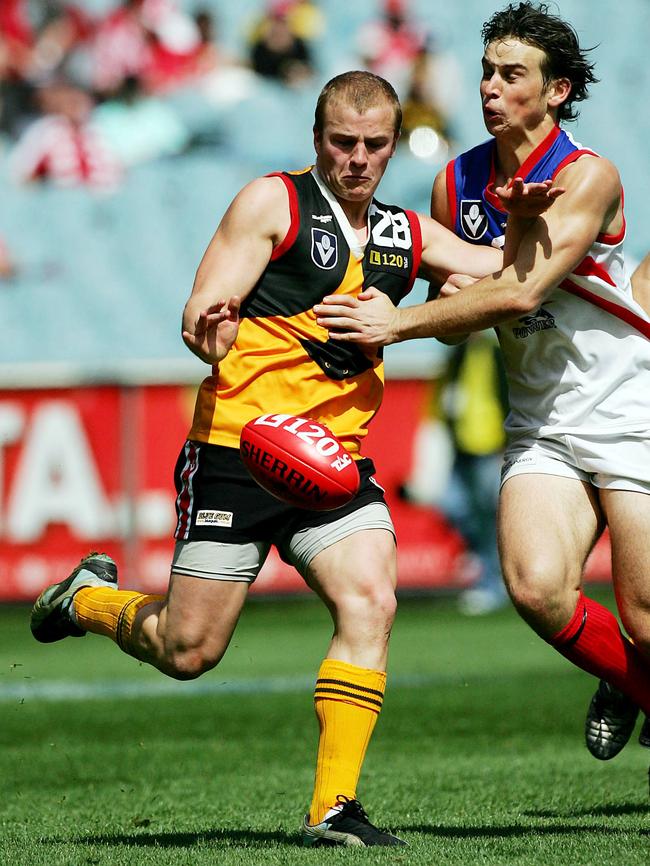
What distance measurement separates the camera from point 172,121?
62.9 ft

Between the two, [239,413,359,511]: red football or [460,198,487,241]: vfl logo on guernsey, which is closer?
[239,413,359,511]: red football

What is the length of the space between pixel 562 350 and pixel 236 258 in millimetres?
1201

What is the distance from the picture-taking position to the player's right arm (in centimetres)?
491

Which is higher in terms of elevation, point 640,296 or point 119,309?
point 640,296

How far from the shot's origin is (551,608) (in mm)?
5094

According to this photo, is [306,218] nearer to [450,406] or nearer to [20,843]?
[20,843]

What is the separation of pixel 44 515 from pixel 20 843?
8950 millimetres

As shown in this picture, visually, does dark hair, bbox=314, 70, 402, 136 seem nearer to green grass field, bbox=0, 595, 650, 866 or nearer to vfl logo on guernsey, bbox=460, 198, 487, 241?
vfl logo on guernsey, bbox=460, 198, 487, 241

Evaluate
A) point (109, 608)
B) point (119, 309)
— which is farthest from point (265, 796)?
point (119, 309)

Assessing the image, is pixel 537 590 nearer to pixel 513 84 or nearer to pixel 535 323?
pixel 535 323

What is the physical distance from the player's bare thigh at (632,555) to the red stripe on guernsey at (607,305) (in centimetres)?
61

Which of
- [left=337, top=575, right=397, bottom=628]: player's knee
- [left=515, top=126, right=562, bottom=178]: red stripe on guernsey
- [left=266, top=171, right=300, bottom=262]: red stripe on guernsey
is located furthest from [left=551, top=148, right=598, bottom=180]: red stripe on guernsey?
[left=337, top=575, right=397, bottom=628]: player's knee

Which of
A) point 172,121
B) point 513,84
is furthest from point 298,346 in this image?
point 172,121

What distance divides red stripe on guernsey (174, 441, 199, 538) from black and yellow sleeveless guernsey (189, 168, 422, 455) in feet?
0.21
